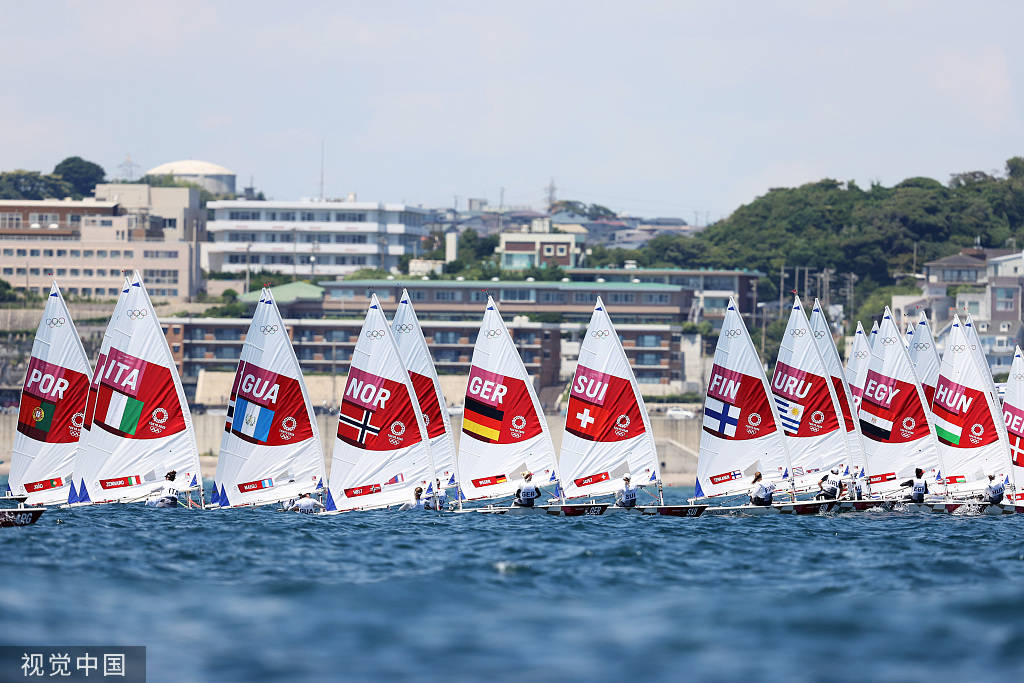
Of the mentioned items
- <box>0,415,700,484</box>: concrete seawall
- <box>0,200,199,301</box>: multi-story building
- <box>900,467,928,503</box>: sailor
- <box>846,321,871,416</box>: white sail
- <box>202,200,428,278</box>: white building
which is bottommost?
<box>0,415,700,484</box>: concrete seawall

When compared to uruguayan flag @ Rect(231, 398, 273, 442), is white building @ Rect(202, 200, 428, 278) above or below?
above

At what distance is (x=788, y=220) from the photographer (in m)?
178

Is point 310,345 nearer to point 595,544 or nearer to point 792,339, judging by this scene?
point 792,339

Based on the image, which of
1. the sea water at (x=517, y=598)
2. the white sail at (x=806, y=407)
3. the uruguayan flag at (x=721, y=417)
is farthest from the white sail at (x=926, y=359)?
the sea water at (x=517, y=598)

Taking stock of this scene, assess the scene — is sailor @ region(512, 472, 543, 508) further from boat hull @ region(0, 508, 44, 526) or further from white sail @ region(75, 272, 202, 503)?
boat hull @ region(0, 508, 44, 526)

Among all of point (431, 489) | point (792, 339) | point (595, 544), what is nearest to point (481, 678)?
point (595, 544)

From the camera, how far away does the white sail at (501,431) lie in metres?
44.9

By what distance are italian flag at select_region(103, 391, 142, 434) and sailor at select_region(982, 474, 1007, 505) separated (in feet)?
88.2

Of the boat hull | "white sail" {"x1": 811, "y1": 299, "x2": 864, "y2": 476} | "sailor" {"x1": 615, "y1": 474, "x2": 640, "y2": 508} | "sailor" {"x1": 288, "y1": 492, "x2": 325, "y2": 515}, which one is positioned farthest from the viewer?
"white sail" {"x1": 811, "y1": 299, "x2": 864, "y2": 476}

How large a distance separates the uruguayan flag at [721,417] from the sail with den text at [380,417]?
30.8 ft

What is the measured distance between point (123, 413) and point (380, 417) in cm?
720

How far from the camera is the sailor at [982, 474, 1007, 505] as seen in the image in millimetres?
49656

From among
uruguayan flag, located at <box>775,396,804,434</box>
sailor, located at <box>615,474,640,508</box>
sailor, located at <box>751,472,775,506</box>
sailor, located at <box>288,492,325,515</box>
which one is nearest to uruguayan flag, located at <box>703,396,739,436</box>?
sailor, located at <box>751,472,775,506</box>

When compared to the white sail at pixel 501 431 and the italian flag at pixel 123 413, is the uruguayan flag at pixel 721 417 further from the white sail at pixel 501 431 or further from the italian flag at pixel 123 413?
the italian flag at pixel 123 413
